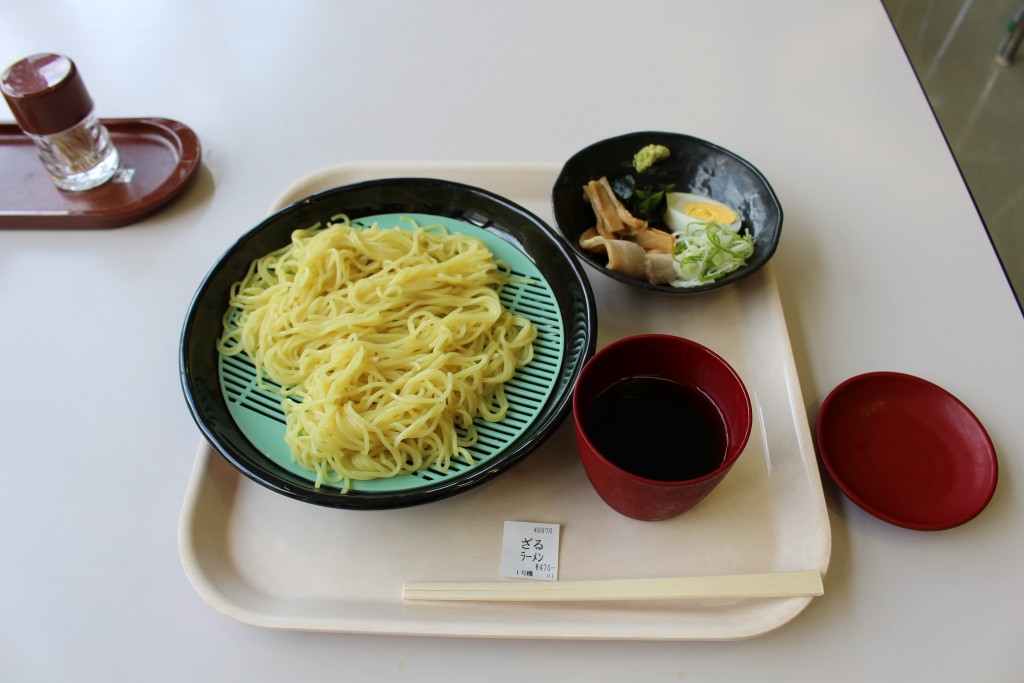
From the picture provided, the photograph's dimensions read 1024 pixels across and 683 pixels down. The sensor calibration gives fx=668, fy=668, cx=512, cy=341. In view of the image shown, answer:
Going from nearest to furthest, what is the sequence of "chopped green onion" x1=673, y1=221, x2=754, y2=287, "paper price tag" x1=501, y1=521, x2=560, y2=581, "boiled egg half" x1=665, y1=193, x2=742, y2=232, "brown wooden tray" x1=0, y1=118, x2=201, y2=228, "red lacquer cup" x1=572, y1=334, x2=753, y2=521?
"red lacquer cup" x1=572, y1=334, x2=753, y2=521
"paper price tag" x1=501, y1=521, x2=560, y2=581
"chopped green onion" x1=673, y1=221, x2=754, y2=287
"boiled egg half" x1=665, y1=193, x2=742, y2=232
"brown wooden tray" x1=0, y1=118, x2=201, y2=228

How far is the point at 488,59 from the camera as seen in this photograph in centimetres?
229

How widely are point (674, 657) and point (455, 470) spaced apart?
19.3 inches

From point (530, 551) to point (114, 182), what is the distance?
1.56 meters

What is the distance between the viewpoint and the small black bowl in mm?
1562

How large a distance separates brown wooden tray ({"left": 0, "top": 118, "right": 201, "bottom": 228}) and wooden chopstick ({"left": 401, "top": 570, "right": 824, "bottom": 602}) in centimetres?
140

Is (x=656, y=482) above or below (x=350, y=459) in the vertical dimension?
above

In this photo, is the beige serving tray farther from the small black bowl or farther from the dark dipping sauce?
the small black bowl

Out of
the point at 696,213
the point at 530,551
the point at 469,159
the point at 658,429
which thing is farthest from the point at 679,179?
the point at 530,551

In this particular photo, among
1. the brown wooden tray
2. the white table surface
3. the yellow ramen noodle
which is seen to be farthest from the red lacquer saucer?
the brown wooden tray

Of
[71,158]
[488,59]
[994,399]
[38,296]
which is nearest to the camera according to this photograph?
[994,399]

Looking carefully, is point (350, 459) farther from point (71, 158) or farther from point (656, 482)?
point (71, 158)

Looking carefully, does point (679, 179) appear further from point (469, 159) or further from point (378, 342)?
point (378, 342)

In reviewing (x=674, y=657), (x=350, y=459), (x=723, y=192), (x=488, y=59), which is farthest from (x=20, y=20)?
(x=674, y=657)

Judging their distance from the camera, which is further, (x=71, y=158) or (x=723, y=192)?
(x=71, y=158)
